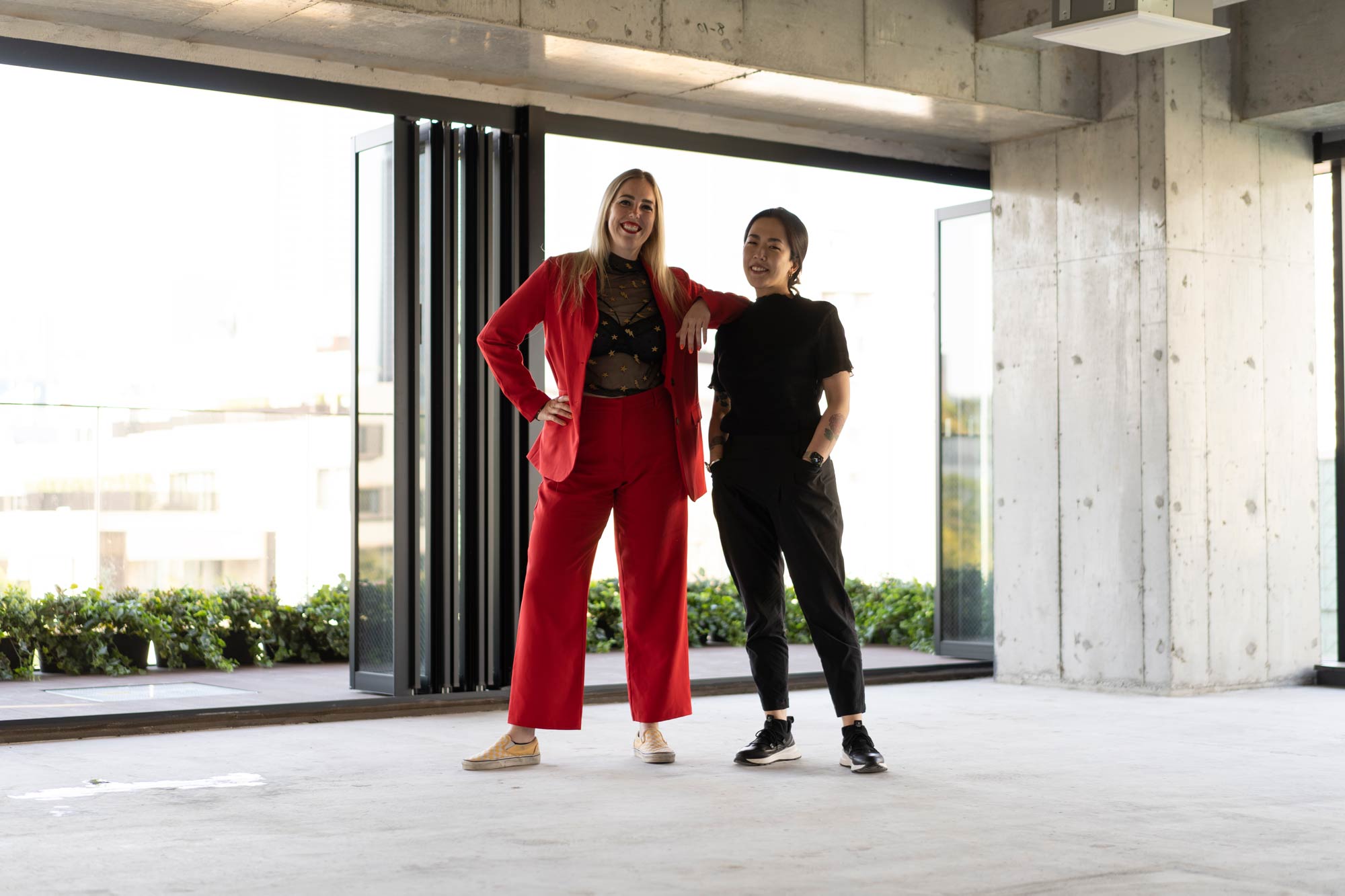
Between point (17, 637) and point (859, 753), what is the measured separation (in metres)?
4.55

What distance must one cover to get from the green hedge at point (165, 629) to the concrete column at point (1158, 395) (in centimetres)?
341

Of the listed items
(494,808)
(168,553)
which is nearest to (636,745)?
(494,808)

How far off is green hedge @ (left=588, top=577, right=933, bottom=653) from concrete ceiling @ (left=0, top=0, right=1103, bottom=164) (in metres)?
2.96

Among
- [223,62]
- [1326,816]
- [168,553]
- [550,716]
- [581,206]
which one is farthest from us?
[581,206]

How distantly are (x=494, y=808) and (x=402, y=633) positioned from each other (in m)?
2.15

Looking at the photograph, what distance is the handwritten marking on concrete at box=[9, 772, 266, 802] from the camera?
3.82 metres

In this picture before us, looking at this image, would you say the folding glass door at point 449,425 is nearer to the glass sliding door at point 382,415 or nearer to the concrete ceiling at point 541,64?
the glass sliding door at point 382,415

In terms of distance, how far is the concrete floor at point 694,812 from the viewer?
2926mm

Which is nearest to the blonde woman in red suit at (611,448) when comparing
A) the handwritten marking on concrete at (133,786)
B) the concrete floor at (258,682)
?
the handwritten marking on concrete at (133,786)

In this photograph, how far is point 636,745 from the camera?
4.46 metres

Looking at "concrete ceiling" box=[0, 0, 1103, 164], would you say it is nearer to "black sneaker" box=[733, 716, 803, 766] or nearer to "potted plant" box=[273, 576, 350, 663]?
"black sneaker" box=[733, 716, 803, 766]

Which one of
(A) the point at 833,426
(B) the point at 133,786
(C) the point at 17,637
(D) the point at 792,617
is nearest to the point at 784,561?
(A) the point at 833,426

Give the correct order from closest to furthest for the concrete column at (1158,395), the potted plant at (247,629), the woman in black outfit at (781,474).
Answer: the woman in black outfit at (781,474) → the concrete column at (1158,395) → the potted plant at (247,629)

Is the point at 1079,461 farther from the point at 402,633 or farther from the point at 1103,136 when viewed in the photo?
the point at 402,633
